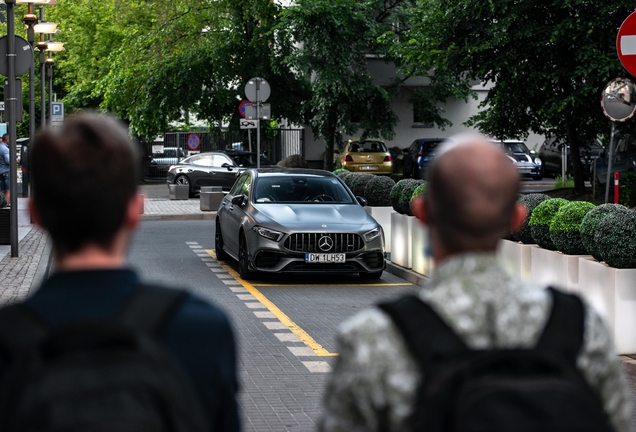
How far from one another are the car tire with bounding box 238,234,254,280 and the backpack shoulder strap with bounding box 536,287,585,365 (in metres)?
12.6

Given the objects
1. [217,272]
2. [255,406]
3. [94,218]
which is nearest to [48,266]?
[217,272]

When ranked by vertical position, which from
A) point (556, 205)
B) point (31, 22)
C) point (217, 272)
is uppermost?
point (31, 22)

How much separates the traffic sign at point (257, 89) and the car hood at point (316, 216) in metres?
10.6

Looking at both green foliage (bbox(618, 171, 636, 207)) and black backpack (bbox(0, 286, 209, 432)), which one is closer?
black backpack (bbox(0, 286, 209, 432))

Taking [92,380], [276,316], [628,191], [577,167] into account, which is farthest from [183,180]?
[92,380]

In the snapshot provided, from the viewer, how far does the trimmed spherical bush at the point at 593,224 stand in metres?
9.69

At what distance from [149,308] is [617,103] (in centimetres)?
1634

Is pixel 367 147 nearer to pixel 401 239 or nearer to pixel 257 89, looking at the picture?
pixel 257 89

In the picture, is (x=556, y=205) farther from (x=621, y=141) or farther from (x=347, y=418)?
(x=621, y=141)

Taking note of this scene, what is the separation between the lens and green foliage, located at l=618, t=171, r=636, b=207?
961 inches

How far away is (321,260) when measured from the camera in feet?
46.8

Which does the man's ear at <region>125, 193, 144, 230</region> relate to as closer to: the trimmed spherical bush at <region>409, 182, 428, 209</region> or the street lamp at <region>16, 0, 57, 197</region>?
the trimmed spherical bush at <region>409, 182, 428, 209</region>

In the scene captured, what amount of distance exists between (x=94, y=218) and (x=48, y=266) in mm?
14322

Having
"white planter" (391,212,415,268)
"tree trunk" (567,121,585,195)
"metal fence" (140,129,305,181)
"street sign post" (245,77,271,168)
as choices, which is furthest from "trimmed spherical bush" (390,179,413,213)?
"metal fence" (140,129,305,181)
